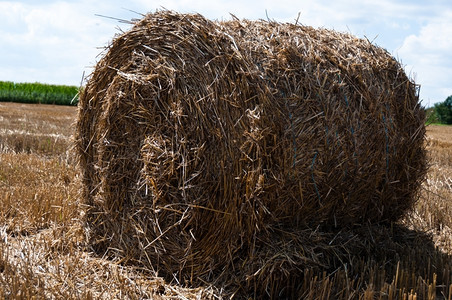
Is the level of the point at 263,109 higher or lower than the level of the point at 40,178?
higher

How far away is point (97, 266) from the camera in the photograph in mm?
4254

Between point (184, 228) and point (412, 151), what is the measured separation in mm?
2285

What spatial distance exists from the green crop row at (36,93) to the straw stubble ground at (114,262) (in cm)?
2285

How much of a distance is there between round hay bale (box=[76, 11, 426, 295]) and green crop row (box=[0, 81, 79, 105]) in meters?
24.2

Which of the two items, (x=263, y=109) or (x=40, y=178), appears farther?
(x=40, y=178)

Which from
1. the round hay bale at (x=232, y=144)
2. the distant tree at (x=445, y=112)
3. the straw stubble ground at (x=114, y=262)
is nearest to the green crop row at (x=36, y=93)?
the distant tree at (x=445, y=112)

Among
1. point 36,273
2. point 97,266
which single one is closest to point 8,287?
point 36,273

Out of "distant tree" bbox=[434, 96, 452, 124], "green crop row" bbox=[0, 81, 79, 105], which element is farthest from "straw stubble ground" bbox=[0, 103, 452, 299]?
"distant tree" bbox=[434, 96, 452, 124]

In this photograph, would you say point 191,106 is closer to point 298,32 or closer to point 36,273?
point 298,32

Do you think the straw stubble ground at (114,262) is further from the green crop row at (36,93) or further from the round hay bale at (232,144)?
the green crop row at (36,93)

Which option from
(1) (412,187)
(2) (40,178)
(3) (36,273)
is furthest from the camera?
(2) (40,178)

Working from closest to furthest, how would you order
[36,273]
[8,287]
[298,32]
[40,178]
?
[8,287]
[36,273]
[298,32]
[40,178]

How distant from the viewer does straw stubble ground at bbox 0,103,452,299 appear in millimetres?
3676

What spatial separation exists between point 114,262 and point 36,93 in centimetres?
2703
